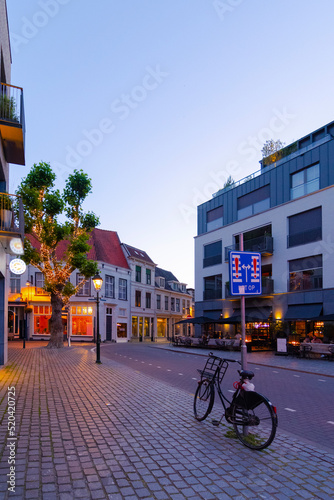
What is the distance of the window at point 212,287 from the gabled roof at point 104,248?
457 inches

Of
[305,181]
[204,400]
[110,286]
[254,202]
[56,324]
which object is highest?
[305,181]

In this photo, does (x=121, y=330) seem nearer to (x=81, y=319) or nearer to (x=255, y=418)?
(x=81, y=319)

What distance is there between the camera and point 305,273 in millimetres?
27047

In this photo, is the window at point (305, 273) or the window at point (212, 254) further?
the window at point (212, 254)

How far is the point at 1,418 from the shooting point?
6461 millimetres

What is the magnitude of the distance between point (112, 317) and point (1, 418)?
37.0 m

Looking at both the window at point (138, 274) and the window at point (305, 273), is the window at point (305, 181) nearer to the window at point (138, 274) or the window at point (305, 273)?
the window at point (305, 273)

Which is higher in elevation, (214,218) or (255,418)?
(214,218)

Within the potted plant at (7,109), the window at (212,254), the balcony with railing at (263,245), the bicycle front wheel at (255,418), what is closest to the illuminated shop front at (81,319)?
the window at (212,254)

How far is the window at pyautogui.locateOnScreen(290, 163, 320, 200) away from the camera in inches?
1053

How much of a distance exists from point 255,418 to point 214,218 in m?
32.5

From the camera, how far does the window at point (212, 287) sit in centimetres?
3557

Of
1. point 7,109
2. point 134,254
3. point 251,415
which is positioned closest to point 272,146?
point 134,254

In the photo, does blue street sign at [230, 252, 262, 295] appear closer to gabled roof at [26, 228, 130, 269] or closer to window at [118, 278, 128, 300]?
gabled roof at [26, 228, 130, 269]
